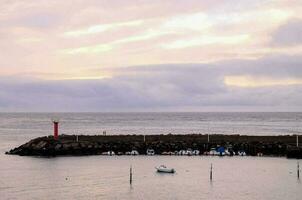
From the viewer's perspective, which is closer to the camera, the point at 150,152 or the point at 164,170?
the point at 164,170

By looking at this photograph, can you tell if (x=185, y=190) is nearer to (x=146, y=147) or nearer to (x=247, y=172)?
(x=247, y=172)

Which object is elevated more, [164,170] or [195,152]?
[195,152]

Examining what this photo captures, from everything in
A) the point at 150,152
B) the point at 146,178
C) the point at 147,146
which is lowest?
the point at 146,178

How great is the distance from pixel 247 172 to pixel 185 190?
1454 centimetres

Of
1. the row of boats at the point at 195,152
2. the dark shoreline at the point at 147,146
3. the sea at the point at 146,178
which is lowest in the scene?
the sea at the point at 146,178

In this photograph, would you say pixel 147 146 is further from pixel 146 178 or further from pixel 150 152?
pixel 146 178

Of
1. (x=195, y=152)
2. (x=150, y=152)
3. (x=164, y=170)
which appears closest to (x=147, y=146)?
(x=150, y=152)

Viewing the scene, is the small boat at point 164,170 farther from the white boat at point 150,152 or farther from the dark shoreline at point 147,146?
the dark shoreline at point 147,146

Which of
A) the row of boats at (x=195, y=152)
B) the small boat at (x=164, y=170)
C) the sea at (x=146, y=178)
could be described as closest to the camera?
the sea at (x=146, y=178)

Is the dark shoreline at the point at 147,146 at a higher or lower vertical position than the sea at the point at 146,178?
higher

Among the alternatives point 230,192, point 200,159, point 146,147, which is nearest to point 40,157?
point 146,147

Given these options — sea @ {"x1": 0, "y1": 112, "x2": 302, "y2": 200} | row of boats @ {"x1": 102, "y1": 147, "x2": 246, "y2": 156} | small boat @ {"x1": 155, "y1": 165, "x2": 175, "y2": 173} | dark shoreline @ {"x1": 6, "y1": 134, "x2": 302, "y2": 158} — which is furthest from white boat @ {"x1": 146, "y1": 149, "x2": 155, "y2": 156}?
small boat @ {"x1": 155, "y1": 165, "x2": 175, "y2": 173}

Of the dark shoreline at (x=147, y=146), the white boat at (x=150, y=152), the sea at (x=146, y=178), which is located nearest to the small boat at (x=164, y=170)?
the sea at (x=146, y=178)

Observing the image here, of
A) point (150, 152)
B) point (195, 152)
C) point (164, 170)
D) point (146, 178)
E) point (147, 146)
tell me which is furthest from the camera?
point (147, 146)
